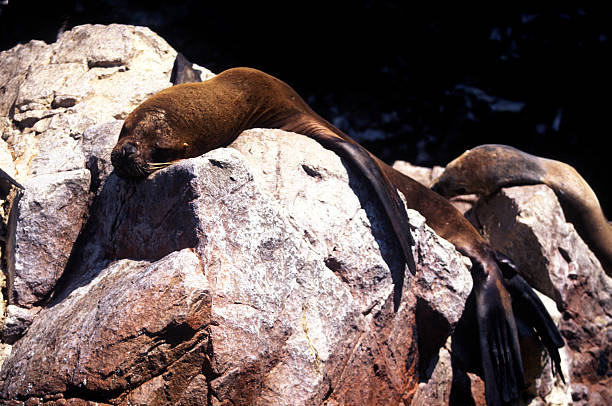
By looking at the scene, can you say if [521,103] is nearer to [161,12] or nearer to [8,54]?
[161,12]

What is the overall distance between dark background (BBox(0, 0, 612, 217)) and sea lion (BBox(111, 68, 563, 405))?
146 inches

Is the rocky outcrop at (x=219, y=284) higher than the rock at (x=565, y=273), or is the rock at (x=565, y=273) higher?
the rocky outcrop at (x=219, y=284)

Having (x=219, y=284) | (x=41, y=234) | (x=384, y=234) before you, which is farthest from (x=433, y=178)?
(x=41, y=234)

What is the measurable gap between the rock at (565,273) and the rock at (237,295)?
1.32 meters

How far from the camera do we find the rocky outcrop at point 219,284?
1992mm

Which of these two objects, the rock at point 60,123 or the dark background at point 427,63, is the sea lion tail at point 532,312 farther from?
the dark background at point 427,63

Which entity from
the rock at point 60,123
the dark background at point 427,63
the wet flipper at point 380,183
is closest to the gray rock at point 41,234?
the rock at point 60,123

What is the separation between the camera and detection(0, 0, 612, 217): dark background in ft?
22.2

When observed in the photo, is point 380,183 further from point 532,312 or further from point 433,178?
point 433,178

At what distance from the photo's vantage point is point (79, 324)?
209 centimetres

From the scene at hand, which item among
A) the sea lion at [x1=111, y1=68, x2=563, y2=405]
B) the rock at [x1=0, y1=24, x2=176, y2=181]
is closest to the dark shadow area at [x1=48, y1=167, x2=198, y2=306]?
the sea lion at [x1=111, y1=68, x2=563, y2=405]

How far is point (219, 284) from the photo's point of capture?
2.15m

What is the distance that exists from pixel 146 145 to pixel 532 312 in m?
2.92

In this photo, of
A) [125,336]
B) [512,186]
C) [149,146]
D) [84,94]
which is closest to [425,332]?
[125,336]
